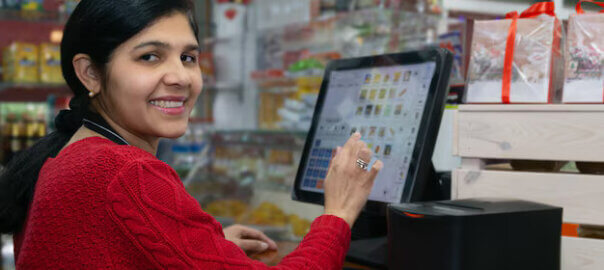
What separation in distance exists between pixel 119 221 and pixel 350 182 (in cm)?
47

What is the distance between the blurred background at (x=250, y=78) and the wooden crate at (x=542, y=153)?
1.30 meters

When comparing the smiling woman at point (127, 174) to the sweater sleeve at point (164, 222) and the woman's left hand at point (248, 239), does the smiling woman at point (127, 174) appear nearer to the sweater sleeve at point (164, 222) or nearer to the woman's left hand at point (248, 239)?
the sweater sleeve at point (164, 222)

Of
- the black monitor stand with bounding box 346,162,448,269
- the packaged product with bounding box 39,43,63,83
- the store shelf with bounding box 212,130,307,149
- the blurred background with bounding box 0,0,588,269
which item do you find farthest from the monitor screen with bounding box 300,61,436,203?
the packaged product with bounding box 39,43,63,83

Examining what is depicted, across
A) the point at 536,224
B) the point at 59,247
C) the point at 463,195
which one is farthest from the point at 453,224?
the point at 59,247

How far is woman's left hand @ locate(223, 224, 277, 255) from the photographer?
1.46 m

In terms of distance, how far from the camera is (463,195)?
4.27 feet

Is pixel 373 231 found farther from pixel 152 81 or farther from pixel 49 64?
pixel 49 64

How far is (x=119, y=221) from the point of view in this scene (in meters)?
0.97

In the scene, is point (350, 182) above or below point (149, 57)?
below

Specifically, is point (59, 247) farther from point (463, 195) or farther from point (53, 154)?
point (463, 195)

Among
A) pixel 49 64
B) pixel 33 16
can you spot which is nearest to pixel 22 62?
pixel 49 64

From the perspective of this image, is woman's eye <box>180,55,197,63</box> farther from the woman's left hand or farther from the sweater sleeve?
the woman's left hand

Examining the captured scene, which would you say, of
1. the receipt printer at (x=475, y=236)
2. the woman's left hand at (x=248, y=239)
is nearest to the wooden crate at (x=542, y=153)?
the receipt printer at (x=475, y=236)

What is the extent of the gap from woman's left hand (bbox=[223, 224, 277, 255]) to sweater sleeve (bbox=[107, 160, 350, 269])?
0.41m
